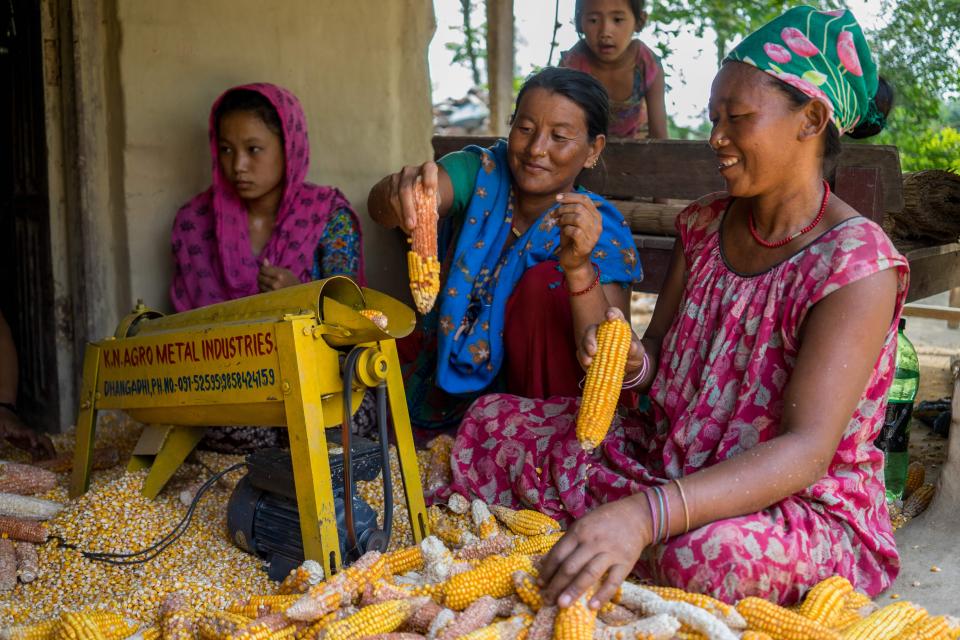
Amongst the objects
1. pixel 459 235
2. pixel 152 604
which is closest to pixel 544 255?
pixel 459 235

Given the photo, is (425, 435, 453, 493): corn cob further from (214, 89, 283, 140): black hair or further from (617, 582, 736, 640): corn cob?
(214, 89, 283, 140): black hair

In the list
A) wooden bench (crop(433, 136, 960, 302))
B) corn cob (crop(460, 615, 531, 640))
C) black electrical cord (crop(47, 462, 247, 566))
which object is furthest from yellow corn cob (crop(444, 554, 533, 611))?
wooden bench (crop(433, 136, 960, 302))

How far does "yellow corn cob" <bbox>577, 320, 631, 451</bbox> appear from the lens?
2637 mm

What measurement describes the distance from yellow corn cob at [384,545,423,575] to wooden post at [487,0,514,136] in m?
5.00

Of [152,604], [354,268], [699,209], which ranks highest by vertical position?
[699,209]

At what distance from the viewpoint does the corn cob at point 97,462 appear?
384 centimetres

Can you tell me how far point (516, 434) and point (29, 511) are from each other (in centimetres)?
176

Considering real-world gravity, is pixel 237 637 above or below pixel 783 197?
below

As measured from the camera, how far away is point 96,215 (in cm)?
452

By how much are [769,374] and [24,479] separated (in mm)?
2790

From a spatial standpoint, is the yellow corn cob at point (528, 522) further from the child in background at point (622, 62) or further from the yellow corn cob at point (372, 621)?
the child in background at point (622, 62)

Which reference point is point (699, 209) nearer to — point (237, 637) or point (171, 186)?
point (237, 637)

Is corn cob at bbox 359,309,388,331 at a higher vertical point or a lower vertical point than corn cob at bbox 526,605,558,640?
higher

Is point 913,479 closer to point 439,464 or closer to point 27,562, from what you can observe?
point 439,464
